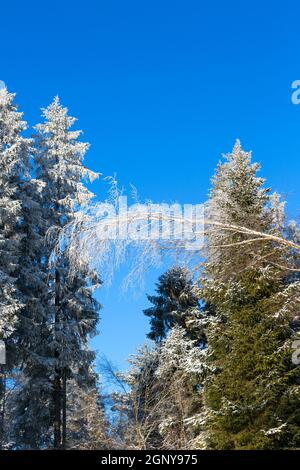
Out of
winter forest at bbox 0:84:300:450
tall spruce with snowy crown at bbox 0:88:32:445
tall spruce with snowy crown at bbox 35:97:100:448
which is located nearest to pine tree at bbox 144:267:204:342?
winter forest at bbox 0:84:300:450

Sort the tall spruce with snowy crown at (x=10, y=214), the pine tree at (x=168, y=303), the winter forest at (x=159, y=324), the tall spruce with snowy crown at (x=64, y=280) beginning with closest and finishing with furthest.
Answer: the winter forest at (x=159, y=324) → the tall spruce with snowy crown at (x=10, y=214) → the tall spruce with snowy crown at (x=64, y=280) → the pine tree at (x=168, y=303)

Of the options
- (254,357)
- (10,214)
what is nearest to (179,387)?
(254,357)

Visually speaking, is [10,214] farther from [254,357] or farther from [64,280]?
[254,357]

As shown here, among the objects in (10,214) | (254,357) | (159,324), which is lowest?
(254,357)

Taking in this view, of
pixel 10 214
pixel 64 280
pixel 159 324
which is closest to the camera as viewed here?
pixel 10 214

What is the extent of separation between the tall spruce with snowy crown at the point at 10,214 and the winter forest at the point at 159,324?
53mm

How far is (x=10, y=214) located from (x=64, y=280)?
14.0ft

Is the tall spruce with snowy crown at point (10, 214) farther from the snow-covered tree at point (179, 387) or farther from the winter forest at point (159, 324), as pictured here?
the snow-covered tree at point (179, 387)

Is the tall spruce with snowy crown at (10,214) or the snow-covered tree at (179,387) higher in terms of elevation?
the tall spruce with snowy crown at (10,214)

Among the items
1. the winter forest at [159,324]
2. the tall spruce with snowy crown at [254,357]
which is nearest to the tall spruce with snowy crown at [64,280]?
the winter forest at [159,324]

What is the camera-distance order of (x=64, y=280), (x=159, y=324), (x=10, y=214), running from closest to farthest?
(x=10, y=214), (x=64, y=280), (x=159, y=324)

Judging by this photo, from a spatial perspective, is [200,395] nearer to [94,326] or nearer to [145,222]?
[94,326]

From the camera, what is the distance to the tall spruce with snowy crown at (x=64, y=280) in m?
22.0

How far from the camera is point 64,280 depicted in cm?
2306
